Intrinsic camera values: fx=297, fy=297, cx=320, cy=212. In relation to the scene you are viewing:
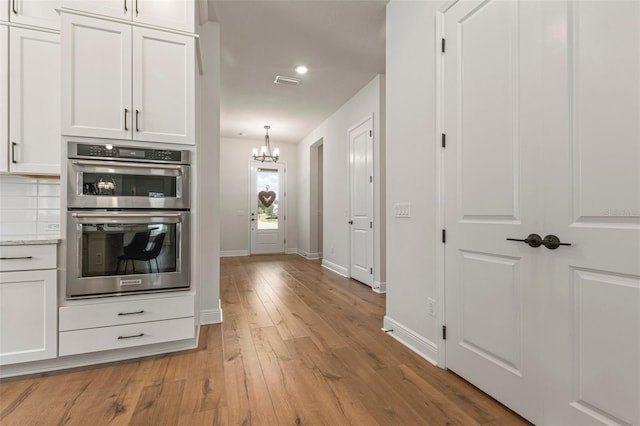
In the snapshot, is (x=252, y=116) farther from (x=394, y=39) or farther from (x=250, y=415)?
(x=250, y=415)

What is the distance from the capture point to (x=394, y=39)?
2566mm

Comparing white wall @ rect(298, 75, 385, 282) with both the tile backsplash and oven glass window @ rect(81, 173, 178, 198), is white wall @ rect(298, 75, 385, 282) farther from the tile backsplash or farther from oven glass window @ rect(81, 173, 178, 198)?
the tile backsplash

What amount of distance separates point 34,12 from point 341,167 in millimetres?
4006

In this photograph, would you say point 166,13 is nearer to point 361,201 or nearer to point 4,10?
point 4,10

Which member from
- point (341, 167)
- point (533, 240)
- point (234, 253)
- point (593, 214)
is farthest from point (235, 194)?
point (593, 214)

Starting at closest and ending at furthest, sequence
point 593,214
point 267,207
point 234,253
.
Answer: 1. point 593,214
2. point 234,253
3. point 267,207

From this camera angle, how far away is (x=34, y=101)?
2062 mm

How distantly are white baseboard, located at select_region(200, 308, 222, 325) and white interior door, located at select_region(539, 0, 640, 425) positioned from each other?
249 cm

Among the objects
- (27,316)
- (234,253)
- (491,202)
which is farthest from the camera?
(234,253)

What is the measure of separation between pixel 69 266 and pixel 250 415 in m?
1.52

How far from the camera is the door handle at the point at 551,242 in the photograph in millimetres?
1348

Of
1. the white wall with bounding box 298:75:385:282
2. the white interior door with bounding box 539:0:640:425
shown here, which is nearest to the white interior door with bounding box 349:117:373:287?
the white wall with bounding box 298:75:385:282

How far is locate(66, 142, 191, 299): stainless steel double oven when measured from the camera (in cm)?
198

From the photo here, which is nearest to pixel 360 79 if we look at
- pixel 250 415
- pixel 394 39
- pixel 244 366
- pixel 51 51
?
pixel 394 39
